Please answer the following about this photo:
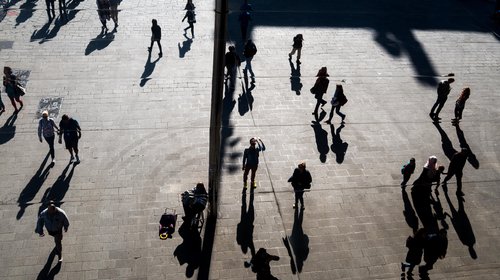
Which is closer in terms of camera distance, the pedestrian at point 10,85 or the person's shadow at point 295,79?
the pedestrian at point 10,85

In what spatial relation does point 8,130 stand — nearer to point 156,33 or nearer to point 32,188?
point 32,188

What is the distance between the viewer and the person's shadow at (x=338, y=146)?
12.4m

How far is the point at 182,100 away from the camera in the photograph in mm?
14023

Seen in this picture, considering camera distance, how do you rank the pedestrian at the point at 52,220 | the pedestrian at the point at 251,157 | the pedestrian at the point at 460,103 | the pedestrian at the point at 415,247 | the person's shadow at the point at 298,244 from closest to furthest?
the pedestrian at the point at 52,220, the pedestrian at the point at 415,247, the person's shadow at the point at 298,244, the pedestrian at the point at 251,157, the pedestrian at the point at 460,103

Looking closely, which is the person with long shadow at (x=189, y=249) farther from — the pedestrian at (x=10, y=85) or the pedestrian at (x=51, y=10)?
the pedestrian at (x=51, y=10)

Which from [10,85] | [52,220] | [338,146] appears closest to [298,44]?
[338,146]

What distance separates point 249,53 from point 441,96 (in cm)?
604

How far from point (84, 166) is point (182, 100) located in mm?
3798

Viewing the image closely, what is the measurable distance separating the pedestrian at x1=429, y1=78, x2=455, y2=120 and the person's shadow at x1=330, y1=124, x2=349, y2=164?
308cm

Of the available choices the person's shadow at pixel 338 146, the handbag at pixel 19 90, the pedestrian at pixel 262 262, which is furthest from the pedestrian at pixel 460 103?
the handbag at pixel 19 90

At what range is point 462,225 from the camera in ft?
34.9

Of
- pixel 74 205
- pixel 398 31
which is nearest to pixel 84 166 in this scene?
pixel 74 205

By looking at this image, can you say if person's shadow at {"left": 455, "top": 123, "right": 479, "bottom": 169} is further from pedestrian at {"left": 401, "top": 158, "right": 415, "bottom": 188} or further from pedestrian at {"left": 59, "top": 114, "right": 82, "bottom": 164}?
pedestrian at {"left": 59, "top": 114, "right": 82, "bottom": 164}

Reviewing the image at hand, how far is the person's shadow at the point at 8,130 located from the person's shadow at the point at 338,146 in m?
8.67
